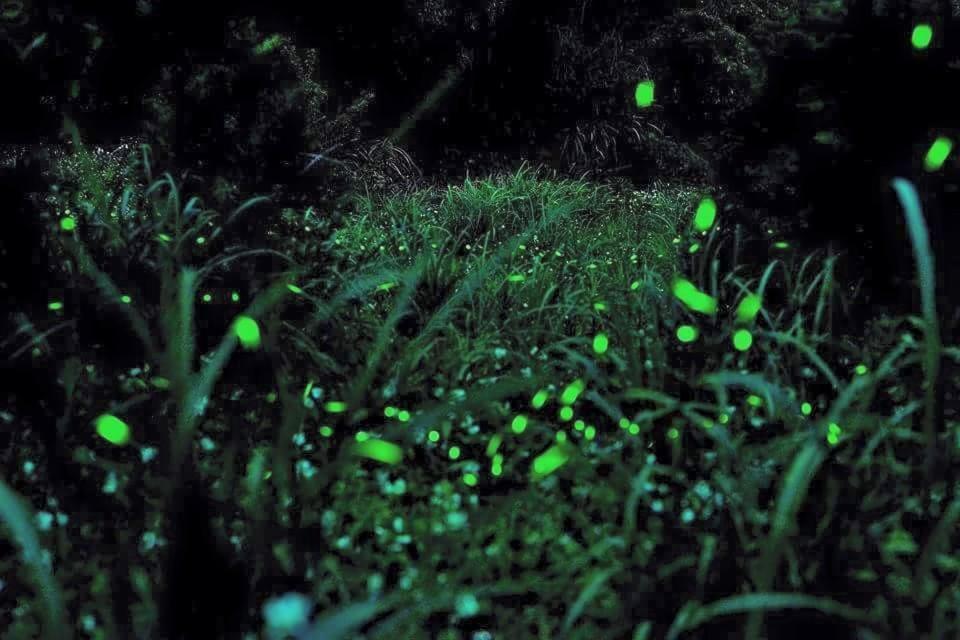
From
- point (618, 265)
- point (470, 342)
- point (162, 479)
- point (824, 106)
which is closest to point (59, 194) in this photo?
point (470, 342)

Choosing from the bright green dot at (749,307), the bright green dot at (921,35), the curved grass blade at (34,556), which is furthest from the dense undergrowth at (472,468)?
the bright green dot at (921,35)

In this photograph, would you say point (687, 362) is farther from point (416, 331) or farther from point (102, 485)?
point (102, 485)

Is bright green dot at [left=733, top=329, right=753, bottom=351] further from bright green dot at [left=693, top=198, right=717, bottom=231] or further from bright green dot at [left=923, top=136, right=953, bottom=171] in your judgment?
bright green dot at [left=693, top=198, right=717, bottom=231]

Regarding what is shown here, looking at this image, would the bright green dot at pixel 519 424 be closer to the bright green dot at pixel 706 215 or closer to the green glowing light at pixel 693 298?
the green glowing light at pixel 693 298

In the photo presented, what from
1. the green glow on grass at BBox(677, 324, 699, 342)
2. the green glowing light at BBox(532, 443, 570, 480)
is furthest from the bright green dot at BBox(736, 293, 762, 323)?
the green glowing light at BBox(532, 443, 570, 480)

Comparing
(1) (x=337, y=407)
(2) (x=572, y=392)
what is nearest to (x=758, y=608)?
(2) (x=572, y=392)

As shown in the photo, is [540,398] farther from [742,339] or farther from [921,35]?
[921,35]
